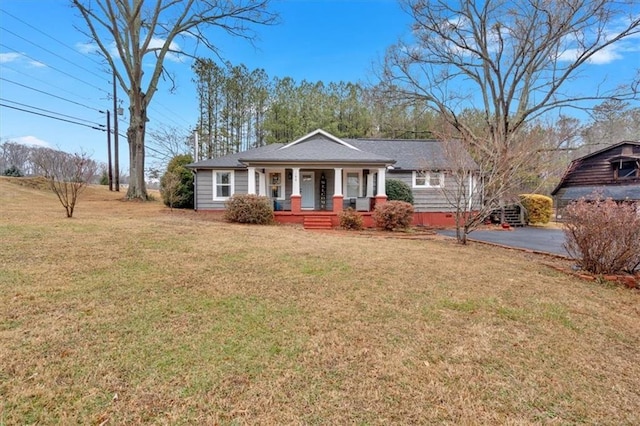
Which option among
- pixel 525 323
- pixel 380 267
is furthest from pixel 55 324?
pixel 525 323

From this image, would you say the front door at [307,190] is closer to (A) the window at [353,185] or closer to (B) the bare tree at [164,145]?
(A) the window at [353,185]

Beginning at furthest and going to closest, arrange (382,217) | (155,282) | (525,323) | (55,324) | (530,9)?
(530,9)
(382,217)
(155,282)
(525,323)
(55,324)

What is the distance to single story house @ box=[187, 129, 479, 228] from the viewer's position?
14438mm

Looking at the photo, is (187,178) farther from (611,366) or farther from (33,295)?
(611,366)

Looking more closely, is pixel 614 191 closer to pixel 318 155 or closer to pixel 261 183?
pixel 318 155

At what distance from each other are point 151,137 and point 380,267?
30637 millimetres

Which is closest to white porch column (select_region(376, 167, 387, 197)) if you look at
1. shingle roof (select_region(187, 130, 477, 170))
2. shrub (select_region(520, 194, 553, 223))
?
shingle roof (select_region(187, 130, 477, 170))

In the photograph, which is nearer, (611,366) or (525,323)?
(611,366)

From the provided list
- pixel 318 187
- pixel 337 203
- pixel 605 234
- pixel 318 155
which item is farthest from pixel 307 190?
pixel 605 234

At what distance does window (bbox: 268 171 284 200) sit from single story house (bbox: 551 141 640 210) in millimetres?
17010

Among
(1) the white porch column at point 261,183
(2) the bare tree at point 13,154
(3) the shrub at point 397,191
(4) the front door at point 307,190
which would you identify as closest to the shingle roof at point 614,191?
(3) the shrub at point 397,191

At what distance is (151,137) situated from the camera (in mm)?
30141

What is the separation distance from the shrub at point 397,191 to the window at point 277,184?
18.3 ft

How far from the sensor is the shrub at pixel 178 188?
693 inches
